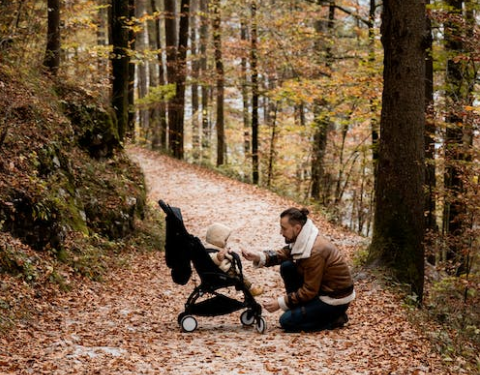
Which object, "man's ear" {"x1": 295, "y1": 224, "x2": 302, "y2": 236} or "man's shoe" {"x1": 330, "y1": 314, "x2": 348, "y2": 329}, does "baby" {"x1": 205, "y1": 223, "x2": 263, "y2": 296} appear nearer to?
"man's ear" {"x1": 295, "y1": 224, "x2": 302, "y2": 236}

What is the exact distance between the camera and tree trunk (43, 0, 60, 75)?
1058 cm

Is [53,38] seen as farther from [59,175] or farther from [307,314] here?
[307,314]

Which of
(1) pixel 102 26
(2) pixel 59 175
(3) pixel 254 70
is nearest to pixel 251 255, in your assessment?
(2) pixel 59 175

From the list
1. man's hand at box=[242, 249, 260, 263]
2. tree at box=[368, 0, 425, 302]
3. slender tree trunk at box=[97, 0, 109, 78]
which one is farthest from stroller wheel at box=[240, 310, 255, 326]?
slender tree trunk at box=[97, 0, 109, 78]

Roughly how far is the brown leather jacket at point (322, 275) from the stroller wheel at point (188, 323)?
1.16 metres

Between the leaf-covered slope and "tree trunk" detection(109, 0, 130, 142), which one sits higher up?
"tree trunk" detection(109, 0, 130, 142)

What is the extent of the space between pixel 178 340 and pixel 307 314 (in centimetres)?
153

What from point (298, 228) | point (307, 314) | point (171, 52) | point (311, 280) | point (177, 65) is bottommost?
point (307, 314)

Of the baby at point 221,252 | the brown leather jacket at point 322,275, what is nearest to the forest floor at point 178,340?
the brown leather jacket at point 322,275

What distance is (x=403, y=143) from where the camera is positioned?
7.92 m

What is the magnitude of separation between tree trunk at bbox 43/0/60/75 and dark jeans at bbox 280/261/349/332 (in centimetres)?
748

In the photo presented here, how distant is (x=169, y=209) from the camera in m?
5.86

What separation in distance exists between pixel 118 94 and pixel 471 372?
10.8 m

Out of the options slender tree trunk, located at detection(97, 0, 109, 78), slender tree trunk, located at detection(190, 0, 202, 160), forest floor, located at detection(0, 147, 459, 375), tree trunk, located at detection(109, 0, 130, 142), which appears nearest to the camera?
forest floor, located at detection(0, 147, 459, 375)
